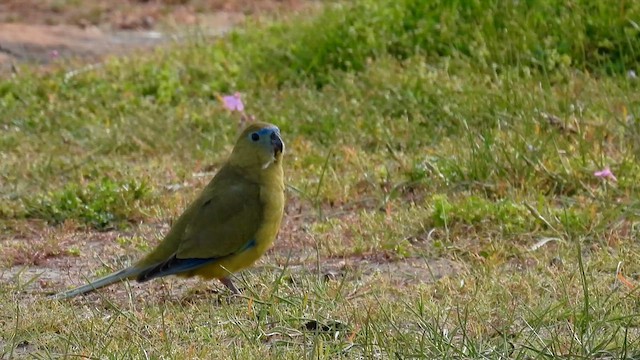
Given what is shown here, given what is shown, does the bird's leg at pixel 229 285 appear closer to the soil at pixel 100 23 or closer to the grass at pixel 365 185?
the grass at pixel 365 185

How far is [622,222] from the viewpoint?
6.26 metres

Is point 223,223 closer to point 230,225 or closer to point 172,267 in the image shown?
point 230,225

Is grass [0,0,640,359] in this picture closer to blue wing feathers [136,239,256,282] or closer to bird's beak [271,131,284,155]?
blue wing feathers [136,239,256,282]

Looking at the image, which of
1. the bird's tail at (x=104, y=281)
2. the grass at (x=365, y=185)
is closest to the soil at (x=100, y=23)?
the grass at (x=365, y=185)

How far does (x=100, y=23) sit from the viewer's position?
1267 centimetres

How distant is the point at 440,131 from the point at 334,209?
47.8 inches

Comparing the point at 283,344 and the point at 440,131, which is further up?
the point at 283,344

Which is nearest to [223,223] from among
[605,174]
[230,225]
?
[230,225]

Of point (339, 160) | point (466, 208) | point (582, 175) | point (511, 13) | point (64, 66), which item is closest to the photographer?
point (466, 208)

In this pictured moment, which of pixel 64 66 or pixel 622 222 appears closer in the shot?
pixel 622 222

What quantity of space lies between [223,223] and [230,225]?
0.03 meters

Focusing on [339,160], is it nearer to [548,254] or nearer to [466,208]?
[466,208]

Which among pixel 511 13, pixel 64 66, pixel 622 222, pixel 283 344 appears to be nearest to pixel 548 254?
pixel 622 222

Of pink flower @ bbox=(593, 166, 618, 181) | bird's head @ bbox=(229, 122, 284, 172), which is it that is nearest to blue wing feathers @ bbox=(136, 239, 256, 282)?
bird's head @ bbox=(229, 122, 284, 172)
